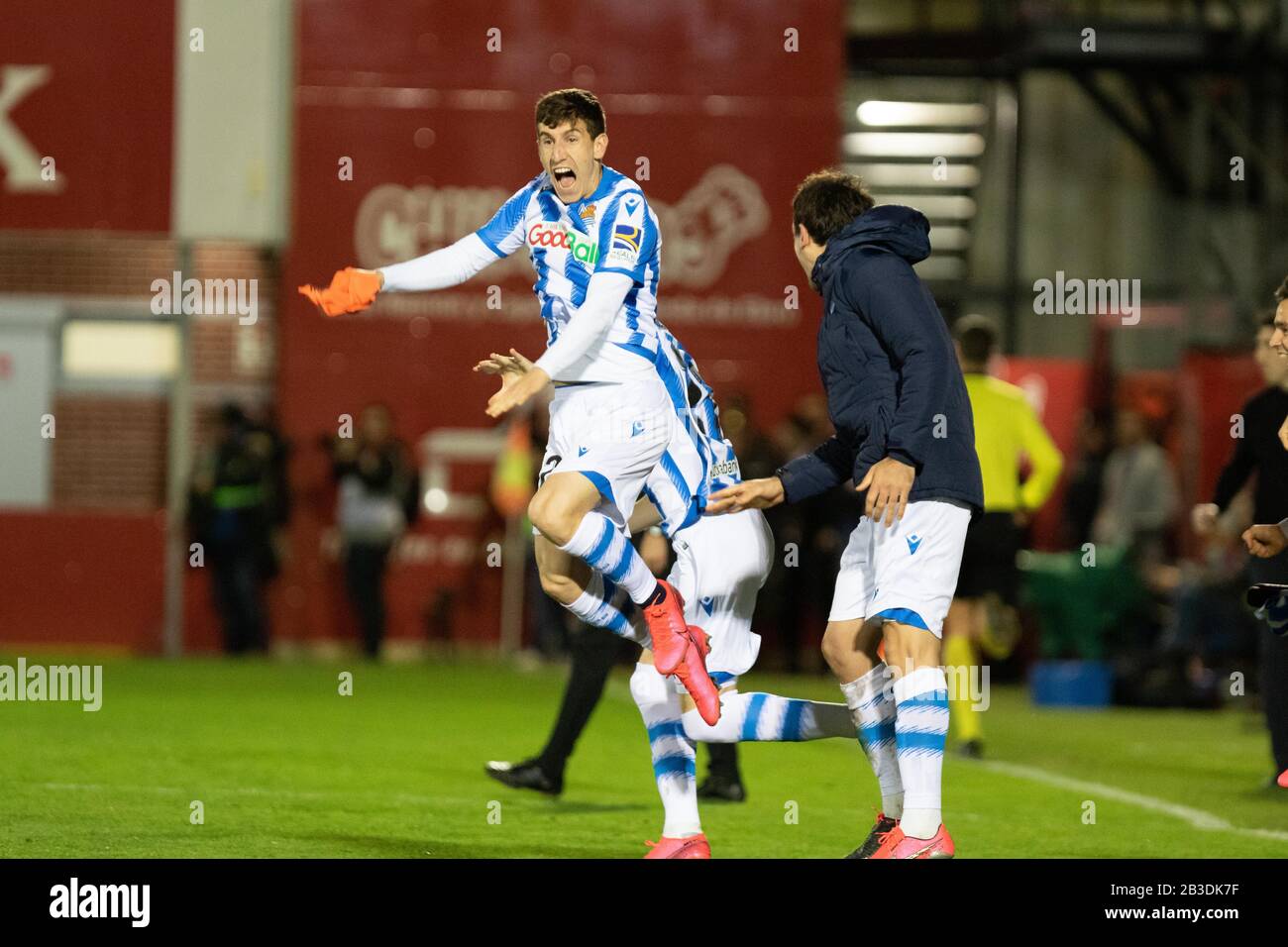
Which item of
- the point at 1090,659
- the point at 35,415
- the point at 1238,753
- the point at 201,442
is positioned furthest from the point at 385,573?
the point at 1238,753

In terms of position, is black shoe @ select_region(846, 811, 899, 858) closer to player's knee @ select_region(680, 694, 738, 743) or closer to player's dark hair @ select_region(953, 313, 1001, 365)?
player's knee @ select_region(680, 694, 738, 743)

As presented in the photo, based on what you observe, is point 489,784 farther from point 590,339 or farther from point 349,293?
point 590,339

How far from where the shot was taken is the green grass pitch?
7559mm

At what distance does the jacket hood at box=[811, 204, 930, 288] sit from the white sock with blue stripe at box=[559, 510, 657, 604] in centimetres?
106

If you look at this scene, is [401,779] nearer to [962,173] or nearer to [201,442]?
[201,442]

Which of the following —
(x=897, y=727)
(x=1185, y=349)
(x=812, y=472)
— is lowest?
(x=897, y=727)

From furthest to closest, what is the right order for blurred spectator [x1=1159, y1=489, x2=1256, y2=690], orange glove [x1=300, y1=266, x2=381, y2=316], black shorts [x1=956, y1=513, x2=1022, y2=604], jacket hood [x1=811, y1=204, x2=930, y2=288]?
blurred spectator [x1=1159, y1=489, x2=1256, y2=690] → black shorts [x1=956, y1=513, x2=1022, y2=604] → orange glove [x1=300, y1=266, x2=381, y2=316] → jacket hood [x1=811, y1=204, x2=930, y2=288]

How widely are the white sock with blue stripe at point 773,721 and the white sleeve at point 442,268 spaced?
5.70ft

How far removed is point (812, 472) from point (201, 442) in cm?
1363

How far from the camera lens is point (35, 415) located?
19359mm

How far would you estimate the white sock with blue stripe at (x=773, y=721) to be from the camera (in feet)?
22.5

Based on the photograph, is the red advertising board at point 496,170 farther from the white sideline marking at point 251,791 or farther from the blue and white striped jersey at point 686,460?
the blue and white striped jersey at point 686,460

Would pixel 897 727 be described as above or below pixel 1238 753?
above

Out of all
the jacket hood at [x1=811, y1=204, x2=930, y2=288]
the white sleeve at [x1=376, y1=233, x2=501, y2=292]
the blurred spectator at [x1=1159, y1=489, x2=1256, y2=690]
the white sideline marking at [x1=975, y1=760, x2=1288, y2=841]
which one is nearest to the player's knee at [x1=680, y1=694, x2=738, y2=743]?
the jacket hood at [x1=811, y1=204, x2=930, y2=288]
